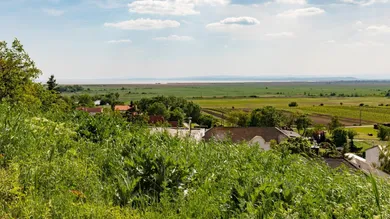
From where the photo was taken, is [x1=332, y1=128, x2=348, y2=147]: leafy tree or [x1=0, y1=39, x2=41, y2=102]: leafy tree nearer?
[x1=0, y1=39, x2=41, y2=102]: leafy tree

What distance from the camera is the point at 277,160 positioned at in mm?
4699

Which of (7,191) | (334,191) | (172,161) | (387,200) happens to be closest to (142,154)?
(172,161)

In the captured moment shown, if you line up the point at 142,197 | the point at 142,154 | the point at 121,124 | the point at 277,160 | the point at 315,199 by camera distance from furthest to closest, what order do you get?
the point at 121,124
the point at 277,160
the point at 142,154
the point at 142,197
the point at 315,199

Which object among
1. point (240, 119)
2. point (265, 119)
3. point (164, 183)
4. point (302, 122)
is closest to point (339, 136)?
point (302, 122)

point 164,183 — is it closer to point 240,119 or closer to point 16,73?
point 16,73

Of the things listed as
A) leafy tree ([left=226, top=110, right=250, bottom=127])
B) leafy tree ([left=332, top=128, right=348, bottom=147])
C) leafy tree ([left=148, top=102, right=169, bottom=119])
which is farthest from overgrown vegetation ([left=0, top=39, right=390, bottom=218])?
leafy tree ([left=148, top=102, right=169, bottom=119])

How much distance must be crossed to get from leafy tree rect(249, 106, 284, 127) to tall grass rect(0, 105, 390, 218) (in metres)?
52.3

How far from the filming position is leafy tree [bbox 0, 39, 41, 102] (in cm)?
2014

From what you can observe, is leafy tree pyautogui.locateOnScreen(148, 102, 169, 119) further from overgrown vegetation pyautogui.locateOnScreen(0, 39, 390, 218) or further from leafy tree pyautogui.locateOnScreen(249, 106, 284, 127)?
overgrown vegetation pyautogui.locateOnScreen(0, 39, 390, 218)

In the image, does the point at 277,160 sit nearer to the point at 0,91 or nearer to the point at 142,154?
the point at 142,154

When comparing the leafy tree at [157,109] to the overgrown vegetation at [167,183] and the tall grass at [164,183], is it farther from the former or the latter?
the tall grass at [164,183]

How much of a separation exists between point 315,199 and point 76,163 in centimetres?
261

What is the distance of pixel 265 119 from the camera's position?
186ft

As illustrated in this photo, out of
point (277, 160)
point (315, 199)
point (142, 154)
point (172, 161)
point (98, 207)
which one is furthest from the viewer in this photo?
point (277, 160)
